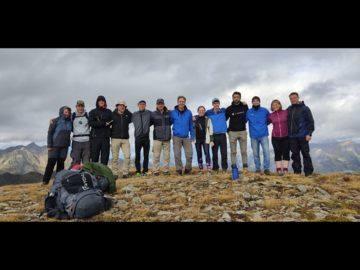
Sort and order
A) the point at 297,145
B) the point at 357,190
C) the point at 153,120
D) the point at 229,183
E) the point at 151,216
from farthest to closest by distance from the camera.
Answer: the point at 153,120
the point at 297,145
the point at 229,183
the point at 357,190
the point at 151,216

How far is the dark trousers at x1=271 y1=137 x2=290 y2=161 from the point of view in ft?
36.1

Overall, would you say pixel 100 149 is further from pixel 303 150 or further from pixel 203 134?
pixel 303 150

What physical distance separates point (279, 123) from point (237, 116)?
2362 millimetres

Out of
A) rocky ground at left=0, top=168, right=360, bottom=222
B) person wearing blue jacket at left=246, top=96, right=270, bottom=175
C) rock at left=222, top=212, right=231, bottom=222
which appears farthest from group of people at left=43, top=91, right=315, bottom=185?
rock at left=222, top=212, right=231, bottom=222

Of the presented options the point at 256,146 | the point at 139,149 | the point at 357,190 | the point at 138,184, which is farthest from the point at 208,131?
the point at 357,190

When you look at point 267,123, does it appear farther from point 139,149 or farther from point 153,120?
point 139,149

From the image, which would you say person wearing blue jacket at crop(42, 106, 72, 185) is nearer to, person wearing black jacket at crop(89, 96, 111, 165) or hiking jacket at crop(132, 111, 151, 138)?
person wearing black jacket at crop(89, 96, 111, 165)

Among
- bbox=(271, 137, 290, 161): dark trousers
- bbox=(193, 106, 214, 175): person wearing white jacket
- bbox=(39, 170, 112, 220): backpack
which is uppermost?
bbox=(193, 106, 214, 175): person wearing white jacket

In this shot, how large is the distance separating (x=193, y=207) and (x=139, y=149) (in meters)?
6.07

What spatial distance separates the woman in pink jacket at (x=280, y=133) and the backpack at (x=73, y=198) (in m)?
9.71

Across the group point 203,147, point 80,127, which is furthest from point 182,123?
point 80,127

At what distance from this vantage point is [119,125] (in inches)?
458

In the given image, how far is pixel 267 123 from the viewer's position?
11508 mm

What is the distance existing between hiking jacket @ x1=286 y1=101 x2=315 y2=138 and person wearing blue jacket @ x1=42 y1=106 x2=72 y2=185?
41.9ft
